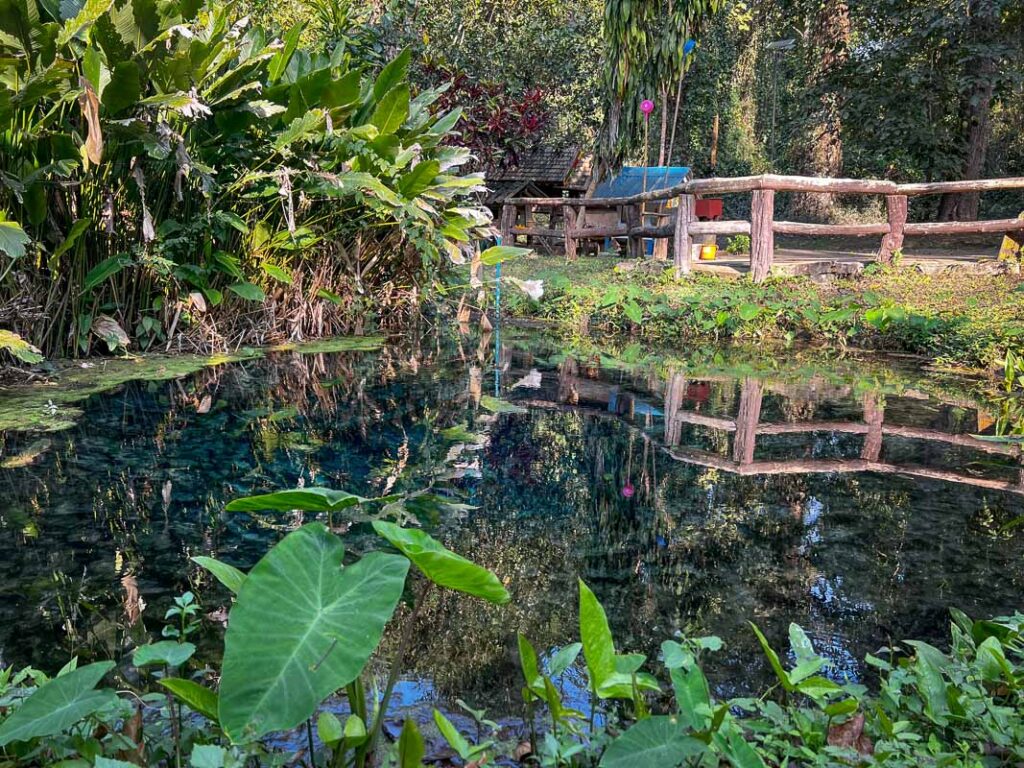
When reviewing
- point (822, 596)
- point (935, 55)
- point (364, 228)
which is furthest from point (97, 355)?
point (935, 55)

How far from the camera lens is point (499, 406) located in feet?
14.6

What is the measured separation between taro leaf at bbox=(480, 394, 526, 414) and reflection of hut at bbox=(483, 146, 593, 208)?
524 inches

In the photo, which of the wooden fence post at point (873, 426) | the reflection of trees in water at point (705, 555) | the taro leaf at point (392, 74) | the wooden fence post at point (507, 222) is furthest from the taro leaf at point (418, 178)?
the wooden fence post at point (507, 222)

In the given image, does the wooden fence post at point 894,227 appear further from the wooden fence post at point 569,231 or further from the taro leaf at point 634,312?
the wooden fence post at point 569,231

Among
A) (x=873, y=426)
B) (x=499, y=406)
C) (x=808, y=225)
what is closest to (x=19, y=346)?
(x=499, y=406)

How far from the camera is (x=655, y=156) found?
2400 centimetres

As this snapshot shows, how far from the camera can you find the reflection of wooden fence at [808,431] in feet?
11.0

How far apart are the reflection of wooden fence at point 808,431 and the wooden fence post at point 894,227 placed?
4620 mm

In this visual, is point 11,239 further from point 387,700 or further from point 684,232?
point 684,232

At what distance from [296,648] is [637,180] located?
49.2 feet

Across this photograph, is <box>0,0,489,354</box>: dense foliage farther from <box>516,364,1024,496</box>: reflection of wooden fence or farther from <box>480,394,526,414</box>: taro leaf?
<box>516,364,1024,496</box>: reflection of wooden fence

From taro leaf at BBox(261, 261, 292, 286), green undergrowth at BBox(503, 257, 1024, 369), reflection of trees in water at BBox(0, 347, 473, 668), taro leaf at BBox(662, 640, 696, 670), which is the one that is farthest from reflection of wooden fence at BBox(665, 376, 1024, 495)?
taro leaf at BBox(261, 261, 292, 286)

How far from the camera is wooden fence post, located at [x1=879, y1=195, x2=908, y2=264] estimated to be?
878 cm

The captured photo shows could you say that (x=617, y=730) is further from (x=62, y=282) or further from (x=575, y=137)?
(x=575, y=137)
